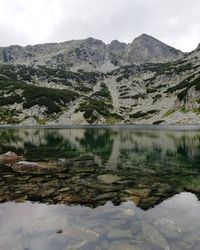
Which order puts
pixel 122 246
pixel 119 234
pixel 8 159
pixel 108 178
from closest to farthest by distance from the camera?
pixel 122 246 → pixel 119 234 → pixel 108 178 → pixel 8 159

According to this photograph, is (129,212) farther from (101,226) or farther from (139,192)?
(139,192)

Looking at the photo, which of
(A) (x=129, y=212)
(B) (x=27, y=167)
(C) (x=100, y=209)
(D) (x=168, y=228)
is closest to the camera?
(D) (x=168, y=228)

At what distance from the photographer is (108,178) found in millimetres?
29078

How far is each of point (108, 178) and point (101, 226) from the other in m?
12.3

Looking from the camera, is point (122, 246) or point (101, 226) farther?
point (101, 226)

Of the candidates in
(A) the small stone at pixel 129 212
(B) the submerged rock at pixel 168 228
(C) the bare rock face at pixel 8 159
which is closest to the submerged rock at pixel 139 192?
(A) the small stone at pixel 129 212

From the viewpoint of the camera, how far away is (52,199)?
883 inches

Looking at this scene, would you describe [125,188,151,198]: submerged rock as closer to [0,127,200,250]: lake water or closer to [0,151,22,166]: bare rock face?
[0,127,200,250]: lake water

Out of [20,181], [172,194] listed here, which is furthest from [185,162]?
[20,181]

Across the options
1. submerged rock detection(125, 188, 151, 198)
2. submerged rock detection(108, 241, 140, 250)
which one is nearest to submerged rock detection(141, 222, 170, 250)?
submerged rock detection(108, 241, 140, 250)

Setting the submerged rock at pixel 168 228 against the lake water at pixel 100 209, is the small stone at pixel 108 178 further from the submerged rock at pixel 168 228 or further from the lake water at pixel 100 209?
the submerged rock at pixel 168 228

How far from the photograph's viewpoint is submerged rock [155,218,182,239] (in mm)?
15300

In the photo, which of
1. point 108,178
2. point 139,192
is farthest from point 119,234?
point 108,178

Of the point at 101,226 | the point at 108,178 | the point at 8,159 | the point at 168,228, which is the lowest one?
the point at 8,159
